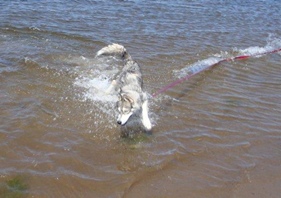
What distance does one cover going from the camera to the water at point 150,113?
15.9 feet

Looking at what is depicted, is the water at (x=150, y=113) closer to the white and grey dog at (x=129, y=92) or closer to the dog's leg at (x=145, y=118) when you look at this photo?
the dog's leg at (x=145, y=118)

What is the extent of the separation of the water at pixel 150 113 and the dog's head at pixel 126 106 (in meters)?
0.49

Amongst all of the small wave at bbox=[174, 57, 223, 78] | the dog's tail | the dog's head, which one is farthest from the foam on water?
the dog's head

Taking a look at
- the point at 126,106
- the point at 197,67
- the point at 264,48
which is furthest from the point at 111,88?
the point at 264,48

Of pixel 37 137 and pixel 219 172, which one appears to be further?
pixel 37 137

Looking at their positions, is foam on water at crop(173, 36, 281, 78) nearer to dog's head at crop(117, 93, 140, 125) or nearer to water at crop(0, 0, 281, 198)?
water at crop(0, 0, 281, 198)

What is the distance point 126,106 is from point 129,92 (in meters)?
0.39

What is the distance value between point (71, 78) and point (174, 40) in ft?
13.6

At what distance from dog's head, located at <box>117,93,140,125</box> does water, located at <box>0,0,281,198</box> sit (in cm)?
49

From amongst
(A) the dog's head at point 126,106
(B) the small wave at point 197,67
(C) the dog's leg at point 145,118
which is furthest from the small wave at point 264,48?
(A) the dog's head at point 126,106

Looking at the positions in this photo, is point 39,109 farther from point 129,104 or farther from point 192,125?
point 192,125

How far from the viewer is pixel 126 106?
5711 mm

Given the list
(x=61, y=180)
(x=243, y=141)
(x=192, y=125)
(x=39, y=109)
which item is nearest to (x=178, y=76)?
(x=192, y=125)

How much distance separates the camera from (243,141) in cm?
595
